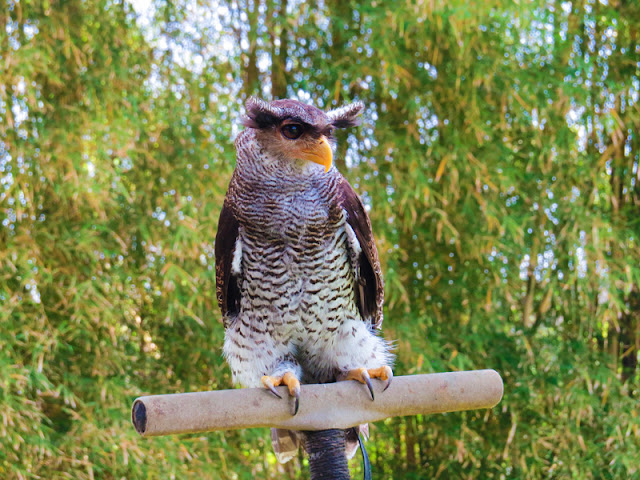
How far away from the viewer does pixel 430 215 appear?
275 centimetres

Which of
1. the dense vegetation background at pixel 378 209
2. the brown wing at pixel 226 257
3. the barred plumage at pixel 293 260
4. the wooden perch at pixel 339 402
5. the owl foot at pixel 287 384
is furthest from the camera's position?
the dense vegetation background at pixel 378 209

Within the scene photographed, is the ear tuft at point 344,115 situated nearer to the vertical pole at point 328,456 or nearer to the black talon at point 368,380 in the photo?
the black talon at point 368,380

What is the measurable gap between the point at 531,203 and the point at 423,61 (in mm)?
669

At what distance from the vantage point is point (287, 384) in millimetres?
1393

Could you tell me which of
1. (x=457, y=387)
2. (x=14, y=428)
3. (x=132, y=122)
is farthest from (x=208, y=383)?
(x=457, y=387)

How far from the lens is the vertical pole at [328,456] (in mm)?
1296

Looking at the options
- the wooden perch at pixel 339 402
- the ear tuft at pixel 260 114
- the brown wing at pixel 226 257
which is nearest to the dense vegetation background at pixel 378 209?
the brown wing at pixel 226 257

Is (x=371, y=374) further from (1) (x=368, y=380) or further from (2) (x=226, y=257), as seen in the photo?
(2) (x=226, y=257)

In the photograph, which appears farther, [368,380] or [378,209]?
[378,209]

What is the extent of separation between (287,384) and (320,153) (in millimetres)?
442

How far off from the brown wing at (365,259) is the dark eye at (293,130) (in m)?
0.17

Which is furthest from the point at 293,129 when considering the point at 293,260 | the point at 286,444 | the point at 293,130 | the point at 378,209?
the point at 378,209

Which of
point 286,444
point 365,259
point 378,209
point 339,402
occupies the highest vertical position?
point 378,209

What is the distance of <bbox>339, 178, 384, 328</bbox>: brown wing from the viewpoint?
1555 mm
